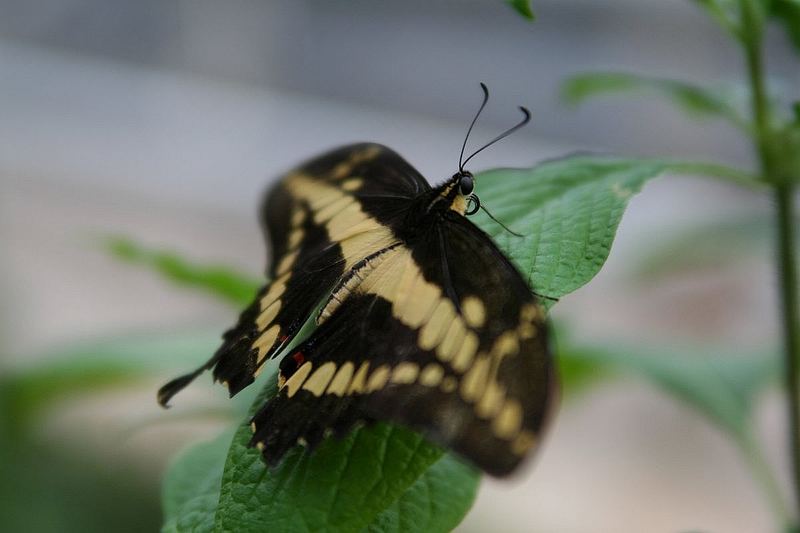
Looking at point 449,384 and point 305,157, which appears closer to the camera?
point 449,384

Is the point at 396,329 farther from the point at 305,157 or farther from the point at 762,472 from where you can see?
the point at 305,157

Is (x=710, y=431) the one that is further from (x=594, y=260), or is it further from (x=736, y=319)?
(x=594, y=260)

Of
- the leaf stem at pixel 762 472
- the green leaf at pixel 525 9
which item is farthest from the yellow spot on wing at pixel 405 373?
the leaf stem at pixel 762 472

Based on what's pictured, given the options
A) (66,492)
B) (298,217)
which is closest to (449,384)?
(298,217)

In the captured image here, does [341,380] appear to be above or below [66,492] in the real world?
above

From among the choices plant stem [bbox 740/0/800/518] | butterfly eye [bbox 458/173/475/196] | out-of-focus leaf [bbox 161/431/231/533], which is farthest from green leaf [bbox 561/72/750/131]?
out-of-focus leaf [bbox 161/431/231/533]

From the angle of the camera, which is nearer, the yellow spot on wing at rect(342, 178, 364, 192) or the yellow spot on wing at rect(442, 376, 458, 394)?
the yellow spot on wing at rect(442, 376, 458, 394)

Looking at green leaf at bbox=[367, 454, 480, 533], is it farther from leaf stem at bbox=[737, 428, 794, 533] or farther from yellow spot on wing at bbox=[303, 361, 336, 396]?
leaf stem at bbox=[737, 428, 794, 533]
